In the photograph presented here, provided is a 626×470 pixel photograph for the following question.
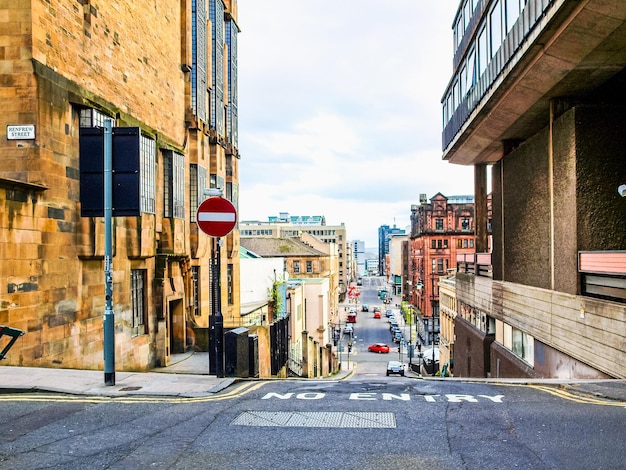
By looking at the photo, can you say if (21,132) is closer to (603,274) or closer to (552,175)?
(603,274)

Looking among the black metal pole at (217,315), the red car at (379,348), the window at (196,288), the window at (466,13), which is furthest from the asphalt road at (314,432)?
the red car at (379,348)

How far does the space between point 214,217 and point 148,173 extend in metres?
7.69

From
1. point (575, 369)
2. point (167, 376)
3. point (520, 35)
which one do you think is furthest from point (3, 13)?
point (575, 369)

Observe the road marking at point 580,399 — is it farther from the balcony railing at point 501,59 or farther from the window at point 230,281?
the window at point 230,281

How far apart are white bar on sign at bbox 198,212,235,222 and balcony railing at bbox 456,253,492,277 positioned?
18.5 metres

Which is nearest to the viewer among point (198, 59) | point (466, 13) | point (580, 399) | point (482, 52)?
point (580, 399)

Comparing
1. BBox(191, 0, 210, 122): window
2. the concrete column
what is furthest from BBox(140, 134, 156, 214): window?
the concrete column

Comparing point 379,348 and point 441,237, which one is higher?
point 441,237

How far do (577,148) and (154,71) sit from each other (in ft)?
48.7

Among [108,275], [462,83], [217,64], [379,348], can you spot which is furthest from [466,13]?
[379,348]

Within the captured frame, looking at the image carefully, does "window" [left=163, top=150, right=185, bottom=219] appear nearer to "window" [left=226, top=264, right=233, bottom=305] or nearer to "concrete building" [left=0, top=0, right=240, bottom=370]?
"concrete building" [left=0, top=0, right=240, bottom=370]

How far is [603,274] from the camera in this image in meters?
13.6

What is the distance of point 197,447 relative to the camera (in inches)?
234

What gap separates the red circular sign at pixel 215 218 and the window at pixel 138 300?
292 inches
